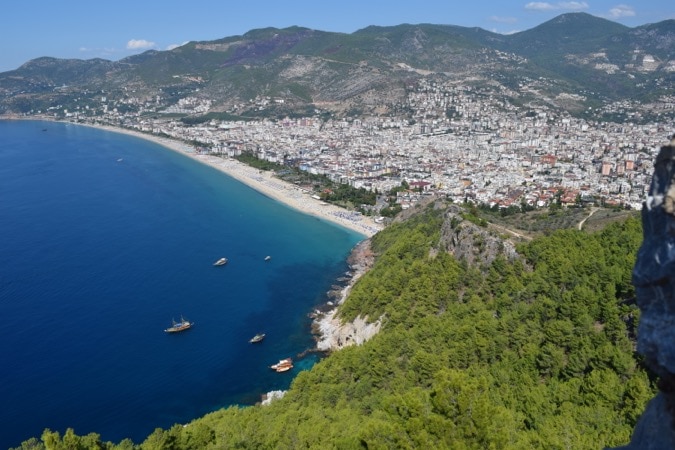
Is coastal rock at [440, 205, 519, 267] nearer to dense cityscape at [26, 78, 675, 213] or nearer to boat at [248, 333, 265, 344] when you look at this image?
boat at [248, 333, 265, 344]

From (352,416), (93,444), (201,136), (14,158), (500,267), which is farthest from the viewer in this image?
(201,136)

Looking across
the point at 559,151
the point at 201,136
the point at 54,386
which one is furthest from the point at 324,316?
the point at 201,136

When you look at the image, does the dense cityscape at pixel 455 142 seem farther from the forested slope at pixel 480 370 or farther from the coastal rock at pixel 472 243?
the forested slope at pixel 480 370

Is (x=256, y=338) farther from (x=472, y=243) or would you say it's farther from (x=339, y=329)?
(x=472, y=243)

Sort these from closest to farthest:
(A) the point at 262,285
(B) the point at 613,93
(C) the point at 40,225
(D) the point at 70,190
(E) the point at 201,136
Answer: (A) the point at 262,285
(C) the point at 40,225
(D) the point at 70,190
(E) the point at 201,136
(B) the point at 613,93

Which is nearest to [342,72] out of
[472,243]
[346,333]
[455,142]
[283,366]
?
[455,142]

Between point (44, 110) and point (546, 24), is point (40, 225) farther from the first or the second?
point (546, 24)

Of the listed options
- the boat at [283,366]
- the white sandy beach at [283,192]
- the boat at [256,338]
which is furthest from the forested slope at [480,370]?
the white sandy beach at [283,192]
